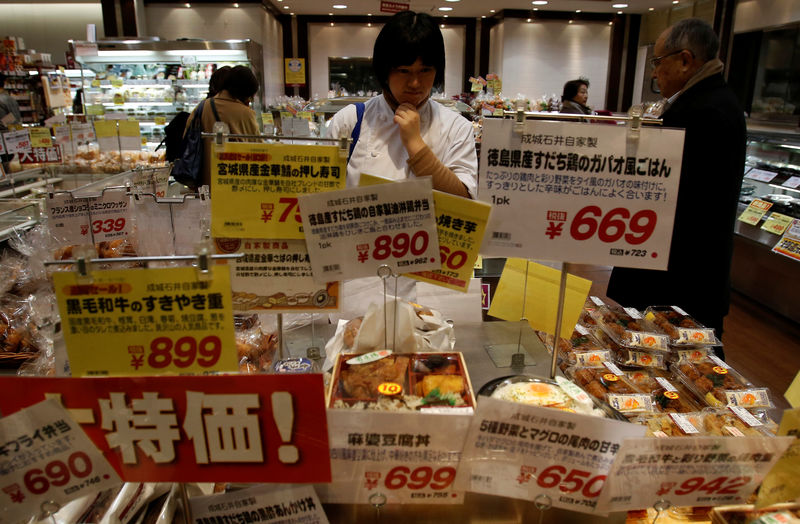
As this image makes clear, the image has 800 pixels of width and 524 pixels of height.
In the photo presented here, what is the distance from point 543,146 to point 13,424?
3.11 feet

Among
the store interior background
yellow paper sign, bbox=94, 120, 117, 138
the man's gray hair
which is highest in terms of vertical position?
the store interior background

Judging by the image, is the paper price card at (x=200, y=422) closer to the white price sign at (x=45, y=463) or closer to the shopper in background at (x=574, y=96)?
the white price sign at (x=45, y=463)

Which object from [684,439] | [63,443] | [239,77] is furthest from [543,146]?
[239,77]

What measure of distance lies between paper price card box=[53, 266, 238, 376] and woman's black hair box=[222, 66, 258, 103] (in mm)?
4033

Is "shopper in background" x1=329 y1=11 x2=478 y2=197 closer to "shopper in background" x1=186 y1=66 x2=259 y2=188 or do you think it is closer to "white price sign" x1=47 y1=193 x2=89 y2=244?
"white price sign" x1=47 y1=193 x2=89 y2=244

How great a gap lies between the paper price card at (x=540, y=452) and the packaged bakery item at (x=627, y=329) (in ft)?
3.66

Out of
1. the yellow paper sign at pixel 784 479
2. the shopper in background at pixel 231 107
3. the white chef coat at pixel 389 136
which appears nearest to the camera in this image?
the yellow paper sign at pixel 784 479

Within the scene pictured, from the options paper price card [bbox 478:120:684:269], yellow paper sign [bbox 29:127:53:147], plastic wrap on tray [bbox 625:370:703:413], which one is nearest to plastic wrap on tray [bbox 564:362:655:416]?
plastic wrap on tray [bbox 625:370:703:413]

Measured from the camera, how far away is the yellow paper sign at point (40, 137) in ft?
13.4

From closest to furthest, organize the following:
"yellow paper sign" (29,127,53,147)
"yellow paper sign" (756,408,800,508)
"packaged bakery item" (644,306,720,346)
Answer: "yellow paper sign" (756,408,800,508)
"packaged bakery item" (644,306,720,346)
"yellow paper sign" (29,127,53,147)

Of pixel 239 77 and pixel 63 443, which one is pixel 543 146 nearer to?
pixel 63 443

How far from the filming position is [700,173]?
223cm

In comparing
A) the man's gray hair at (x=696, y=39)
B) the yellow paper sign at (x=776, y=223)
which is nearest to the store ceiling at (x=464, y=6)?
the yellow paper sign at (x=776, y=223)

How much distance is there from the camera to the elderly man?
7.21 feet
